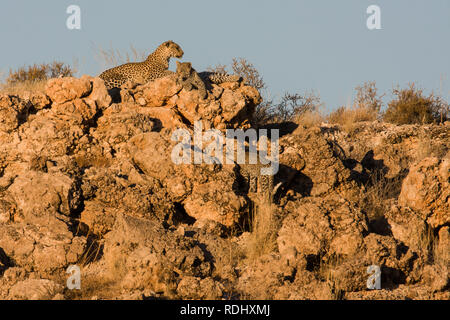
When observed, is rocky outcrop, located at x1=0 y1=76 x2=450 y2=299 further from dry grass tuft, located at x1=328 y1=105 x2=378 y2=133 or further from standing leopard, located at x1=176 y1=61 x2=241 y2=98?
dry grass tuft, located at x1=328 y1=105 x2=378 y2=133

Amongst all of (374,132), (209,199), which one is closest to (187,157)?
(209,199)

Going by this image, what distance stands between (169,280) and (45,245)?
149 centimetres

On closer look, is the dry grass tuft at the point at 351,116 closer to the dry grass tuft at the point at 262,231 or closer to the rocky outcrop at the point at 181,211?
the rocky outcrop at the point at 181,211

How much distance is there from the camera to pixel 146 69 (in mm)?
12203

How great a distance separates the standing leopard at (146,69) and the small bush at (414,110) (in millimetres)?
4376

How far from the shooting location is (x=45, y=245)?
7.80m

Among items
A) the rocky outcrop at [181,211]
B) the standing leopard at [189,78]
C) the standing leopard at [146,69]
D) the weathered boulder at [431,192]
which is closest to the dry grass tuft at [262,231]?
the rocky outcrop at [181,211]

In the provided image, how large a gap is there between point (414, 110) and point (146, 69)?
17.8ft

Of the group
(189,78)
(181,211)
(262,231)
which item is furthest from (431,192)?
(189,78)

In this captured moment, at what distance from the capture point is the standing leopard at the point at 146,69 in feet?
38.5
